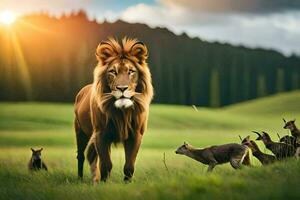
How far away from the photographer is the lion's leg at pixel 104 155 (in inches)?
252

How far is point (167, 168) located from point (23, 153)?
4.83 ft

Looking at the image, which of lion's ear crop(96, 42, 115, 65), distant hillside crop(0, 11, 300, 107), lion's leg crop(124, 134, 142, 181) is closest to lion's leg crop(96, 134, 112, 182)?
lion's leg crop(124, 134, 142, 181)

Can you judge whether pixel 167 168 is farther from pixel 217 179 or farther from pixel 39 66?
pixel 39 66

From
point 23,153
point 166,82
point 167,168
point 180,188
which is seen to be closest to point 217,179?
point 180,188

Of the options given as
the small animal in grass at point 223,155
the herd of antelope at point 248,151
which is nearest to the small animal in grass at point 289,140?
the herd of antelope at point 248,151

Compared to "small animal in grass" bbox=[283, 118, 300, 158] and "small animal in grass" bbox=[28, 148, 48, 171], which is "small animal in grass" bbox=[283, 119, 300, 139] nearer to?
"small animal in grass" bbox=[283, 118, 300, 158]

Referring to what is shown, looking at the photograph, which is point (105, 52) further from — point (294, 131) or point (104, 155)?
point (294, 131)

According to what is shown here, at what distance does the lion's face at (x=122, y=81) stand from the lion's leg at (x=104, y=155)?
34 cm

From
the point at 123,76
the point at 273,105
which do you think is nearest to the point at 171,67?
the point at 273,105

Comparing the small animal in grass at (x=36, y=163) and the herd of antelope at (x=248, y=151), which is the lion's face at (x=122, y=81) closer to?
the herd of antelope at (x=248, y=151)

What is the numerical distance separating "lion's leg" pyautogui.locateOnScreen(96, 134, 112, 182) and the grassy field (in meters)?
→ 0.08

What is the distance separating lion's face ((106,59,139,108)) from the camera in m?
6.19

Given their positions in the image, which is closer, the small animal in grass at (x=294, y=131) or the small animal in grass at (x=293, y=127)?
the small animal in grass at (x=294, y=131)

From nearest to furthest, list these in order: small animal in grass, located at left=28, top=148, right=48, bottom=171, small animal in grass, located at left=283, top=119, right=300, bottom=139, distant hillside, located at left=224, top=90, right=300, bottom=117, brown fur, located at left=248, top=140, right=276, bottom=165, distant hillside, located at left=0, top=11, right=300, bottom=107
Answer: brown fur, located at left=248, top=140, right=276, bottom=165 < small animal in grass, located at left=283, top=119, right=300, bottom=139 < small animal in grass, located at left=28, top=148, right=48, bottom=171 < distant hillside, located at left=224, top=90, right=300, bottom=117 < distant hillside, located at left=0, top=11, right=300, bottom=107
